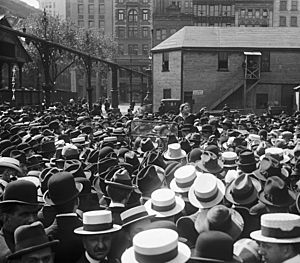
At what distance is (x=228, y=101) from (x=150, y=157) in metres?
35.9

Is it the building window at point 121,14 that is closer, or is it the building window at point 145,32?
the building window at point 145,32

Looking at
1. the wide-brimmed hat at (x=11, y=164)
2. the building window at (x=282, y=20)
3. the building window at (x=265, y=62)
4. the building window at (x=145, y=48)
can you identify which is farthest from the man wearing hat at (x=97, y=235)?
the building window at (x=282, y=20)

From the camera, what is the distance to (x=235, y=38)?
44.2m

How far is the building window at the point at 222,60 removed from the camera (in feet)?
140

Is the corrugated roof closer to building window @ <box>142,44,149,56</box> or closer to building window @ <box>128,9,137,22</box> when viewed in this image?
building window @ <box>142,44,149,56</box>

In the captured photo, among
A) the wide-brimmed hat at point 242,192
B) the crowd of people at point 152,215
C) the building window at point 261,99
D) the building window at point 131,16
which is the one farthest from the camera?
the building window at point 131,16

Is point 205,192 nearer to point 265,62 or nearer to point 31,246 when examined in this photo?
point 31,246

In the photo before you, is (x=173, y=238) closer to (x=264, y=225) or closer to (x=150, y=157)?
(x=264, y=225)

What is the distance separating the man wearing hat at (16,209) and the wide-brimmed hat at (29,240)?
1.94ft

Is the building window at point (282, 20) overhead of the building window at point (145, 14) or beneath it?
beneath

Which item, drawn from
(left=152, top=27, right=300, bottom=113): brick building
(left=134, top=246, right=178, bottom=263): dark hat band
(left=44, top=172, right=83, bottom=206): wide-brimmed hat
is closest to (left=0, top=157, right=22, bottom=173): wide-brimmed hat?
(left=44, top=172, right=83, bottom=206): wide-brimmed hat

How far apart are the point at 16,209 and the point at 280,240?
8.05ft

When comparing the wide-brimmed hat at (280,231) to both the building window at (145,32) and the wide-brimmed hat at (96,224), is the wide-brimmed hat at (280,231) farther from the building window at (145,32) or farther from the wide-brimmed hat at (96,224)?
the building window at (145,32)

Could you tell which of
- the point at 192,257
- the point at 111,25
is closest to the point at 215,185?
the point at 192,257
